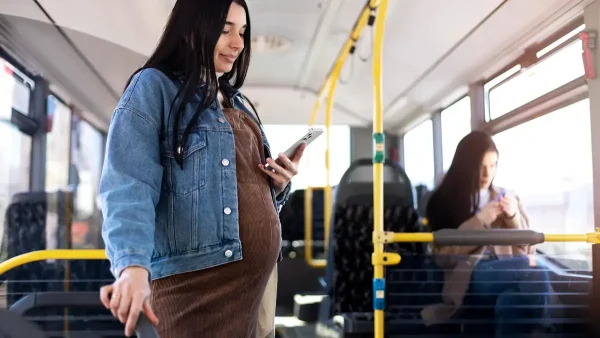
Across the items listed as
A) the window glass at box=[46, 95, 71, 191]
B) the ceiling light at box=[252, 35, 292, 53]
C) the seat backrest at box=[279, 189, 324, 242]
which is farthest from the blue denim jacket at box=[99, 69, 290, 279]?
the seat backrest at box=[279, 189, 324, 242]

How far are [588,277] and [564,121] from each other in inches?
27.9

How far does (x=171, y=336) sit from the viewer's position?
114 cm

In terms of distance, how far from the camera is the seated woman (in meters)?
2.64

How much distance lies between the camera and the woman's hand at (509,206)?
104 inches

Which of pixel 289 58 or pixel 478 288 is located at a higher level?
pixel 289 58

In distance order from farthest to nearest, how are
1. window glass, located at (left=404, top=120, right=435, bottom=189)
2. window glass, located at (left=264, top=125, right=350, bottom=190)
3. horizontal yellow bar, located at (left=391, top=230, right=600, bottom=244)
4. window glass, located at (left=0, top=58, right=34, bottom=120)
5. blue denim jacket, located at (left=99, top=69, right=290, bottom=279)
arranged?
window glass, located at (left=264, top=125, right=350, bottom=190) < window glass, located at (left=404, top=120, right=435, bottom=189) < window glass, located at (left=0, top=58, right=34, bottom=120) < horizontal yellow bar, located at (left=391, top=230, right=600, bottom=244) < blue denim jacket, located at (left=99, top=69, right=290, bottom=279)

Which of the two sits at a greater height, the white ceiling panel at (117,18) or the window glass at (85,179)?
the white ceiling panel at (117,18)

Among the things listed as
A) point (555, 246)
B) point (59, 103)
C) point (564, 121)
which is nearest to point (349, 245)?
point (555, 246)

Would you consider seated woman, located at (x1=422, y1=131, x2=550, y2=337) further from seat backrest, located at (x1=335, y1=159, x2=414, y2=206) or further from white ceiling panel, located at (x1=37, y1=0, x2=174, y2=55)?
white ceiling panel, located at (x1=37, y1=0, x2=174, y2=55)

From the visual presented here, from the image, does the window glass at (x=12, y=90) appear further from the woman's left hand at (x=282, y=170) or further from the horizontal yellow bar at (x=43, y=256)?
the woman's left hand at (x=282, y=170)

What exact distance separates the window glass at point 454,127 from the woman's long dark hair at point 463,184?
0.03 m

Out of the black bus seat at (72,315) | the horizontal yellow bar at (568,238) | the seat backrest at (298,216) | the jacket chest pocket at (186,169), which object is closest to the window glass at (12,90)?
the black bus seat at (72,315)

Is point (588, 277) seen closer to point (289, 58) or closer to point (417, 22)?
point (417, 22)

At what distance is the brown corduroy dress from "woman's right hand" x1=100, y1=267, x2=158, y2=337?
0.19 m
